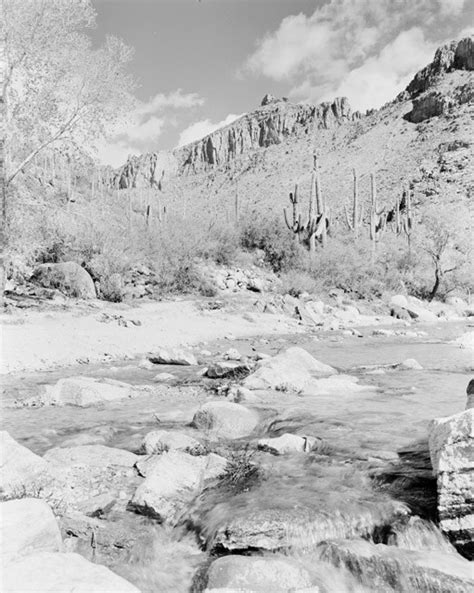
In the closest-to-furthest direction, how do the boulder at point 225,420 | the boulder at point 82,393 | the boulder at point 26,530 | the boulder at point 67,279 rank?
the boulder at point 26,530 < the boulder at point 225,420 < the boulder at point 82,393 < the boulder at point 67,279

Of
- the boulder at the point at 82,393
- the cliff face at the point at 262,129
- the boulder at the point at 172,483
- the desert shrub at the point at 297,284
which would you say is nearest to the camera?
the boulder at the point at 172,483

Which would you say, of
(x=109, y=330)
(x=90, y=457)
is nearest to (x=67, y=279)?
(x=109, y=330)

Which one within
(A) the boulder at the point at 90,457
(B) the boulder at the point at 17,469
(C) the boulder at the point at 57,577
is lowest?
(A) the boulder at the point at 90,457

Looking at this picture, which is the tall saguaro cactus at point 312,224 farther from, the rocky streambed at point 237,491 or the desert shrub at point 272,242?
the rocky streambed at point 237,491

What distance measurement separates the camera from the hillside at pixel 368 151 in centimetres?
6475

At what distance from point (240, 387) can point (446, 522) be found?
523 centimetres

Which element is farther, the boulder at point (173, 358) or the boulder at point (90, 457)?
the boulder at point (173, 358)

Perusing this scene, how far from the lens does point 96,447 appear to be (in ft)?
17.4

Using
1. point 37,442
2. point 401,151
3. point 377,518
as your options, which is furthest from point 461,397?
point 401,151

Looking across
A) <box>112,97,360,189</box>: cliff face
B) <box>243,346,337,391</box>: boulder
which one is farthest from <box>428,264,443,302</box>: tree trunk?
<box>112,97,360,189</box>: cliff face

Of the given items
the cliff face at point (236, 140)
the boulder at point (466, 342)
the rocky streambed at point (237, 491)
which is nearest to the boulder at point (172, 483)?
the rocky streambed at point (237, 491)

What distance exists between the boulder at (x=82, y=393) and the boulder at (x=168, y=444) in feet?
7.66

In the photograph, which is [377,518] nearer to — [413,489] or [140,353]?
[413,489]

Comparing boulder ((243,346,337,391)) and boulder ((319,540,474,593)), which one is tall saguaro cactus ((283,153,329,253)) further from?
boulder ((319,540,474,593))
